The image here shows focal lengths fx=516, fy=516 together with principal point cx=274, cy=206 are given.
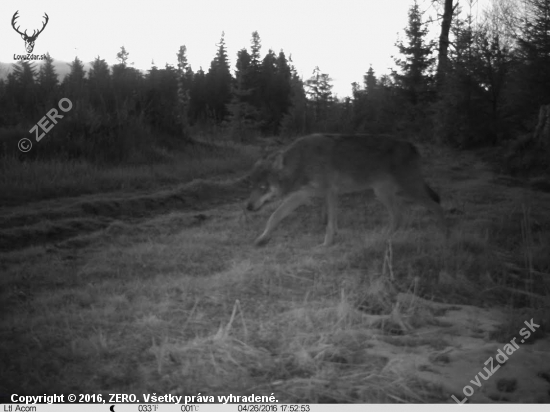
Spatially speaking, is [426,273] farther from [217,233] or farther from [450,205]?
[450,205]

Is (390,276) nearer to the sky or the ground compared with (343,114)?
nearer to the ground

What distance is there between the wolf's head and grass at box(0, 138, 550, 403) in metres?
0.56

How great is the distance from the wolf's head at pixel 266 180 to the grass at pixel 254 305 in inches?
22.1

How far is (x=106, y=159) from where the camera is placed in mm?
13273

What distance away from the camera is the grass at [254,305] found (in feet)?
11.8

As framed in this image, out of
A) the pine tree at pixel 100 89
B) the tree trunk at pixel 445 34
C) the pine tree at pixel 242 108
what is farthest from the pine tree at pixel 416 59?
the pine tree at pixel 100 89

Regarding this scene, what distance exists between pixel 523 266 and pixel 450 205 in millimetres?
3785

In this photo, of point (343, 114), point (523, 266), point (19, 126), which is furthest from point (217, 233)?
point (343, 114)

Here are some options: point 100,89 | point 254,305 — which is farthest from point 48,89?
point 254,305

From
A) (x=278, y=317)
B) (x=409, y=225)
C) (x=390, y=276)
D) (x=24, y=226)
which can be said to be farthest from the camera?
(x=409, y=225)

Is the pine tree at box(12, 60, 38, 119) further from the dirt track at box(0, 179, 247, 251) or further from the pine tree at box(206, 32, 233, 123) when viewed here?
Answer: the pine tree at box(206, 32, 233, 123)

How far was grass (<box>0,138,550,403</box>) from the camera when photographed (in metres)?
3.59

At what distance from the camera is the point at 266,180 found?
8.10 m

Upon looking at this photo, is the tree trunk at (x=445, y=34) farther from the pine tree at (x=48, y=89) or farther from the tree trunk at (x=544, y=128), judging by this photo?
the pine tree at (x=48, y=89)
